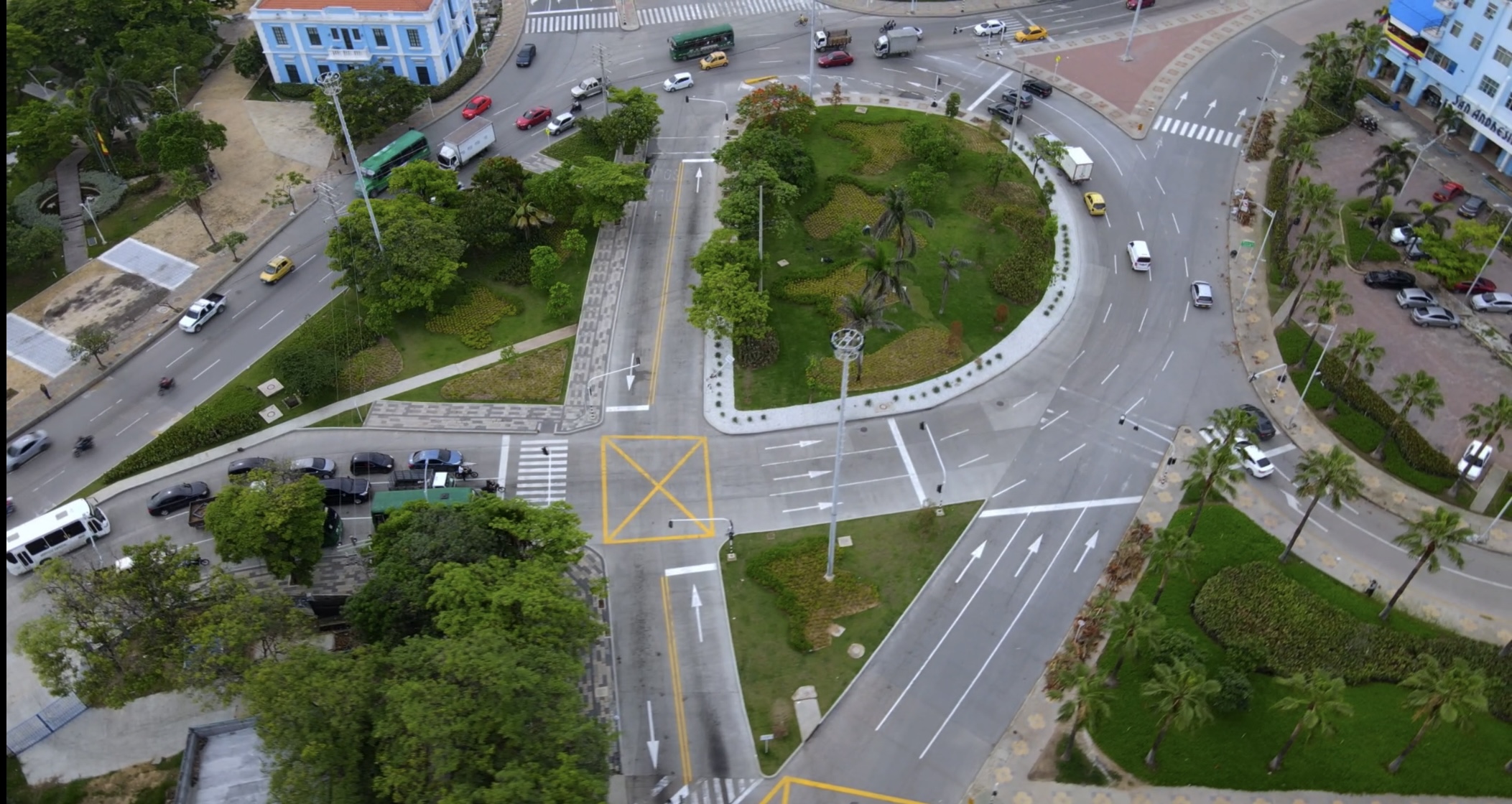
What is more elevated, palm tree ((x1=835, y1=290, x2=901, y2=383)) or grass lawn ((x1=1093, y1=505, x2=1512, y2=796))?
palm tree ((x1=835, y1=290, x2=901, y2=383))

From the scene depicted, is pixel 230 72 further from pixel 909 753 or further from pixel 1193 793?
pixel 1193 793

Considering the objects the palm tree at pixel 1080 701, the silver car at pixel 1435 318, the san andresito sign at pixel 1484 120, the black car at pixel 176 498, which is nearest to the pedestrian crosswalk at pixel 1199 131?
the san andresito sign at pixel 1484 120

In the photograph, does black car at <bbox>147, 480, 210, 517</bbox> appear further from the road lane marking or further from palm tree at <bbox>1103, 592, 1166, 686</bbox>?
palm tree at <bbox>1103, 592, 1166, 686</bbox>

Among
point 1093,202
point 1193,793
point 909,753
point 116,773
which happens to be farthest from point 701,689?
point 1093,202

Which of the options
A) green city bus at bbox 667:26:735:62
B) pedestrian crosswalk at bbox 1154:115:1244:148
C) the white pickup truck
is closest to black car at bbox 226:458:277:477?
the white pickup truck

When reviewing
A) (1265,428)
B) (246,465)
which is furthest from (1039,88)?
(246,465)

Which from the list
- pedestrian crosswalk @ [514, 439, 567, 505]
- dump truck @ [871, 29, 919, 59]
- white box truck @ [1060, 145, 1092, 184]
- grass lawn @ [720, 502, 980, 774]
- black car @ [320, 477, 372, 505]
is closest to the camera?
grass lawn @ [720, 502, 980, 774]

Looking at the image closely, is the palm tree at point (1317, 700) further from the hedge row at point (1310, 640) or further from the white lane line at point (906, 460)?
the white lane line at point (906, 460)
